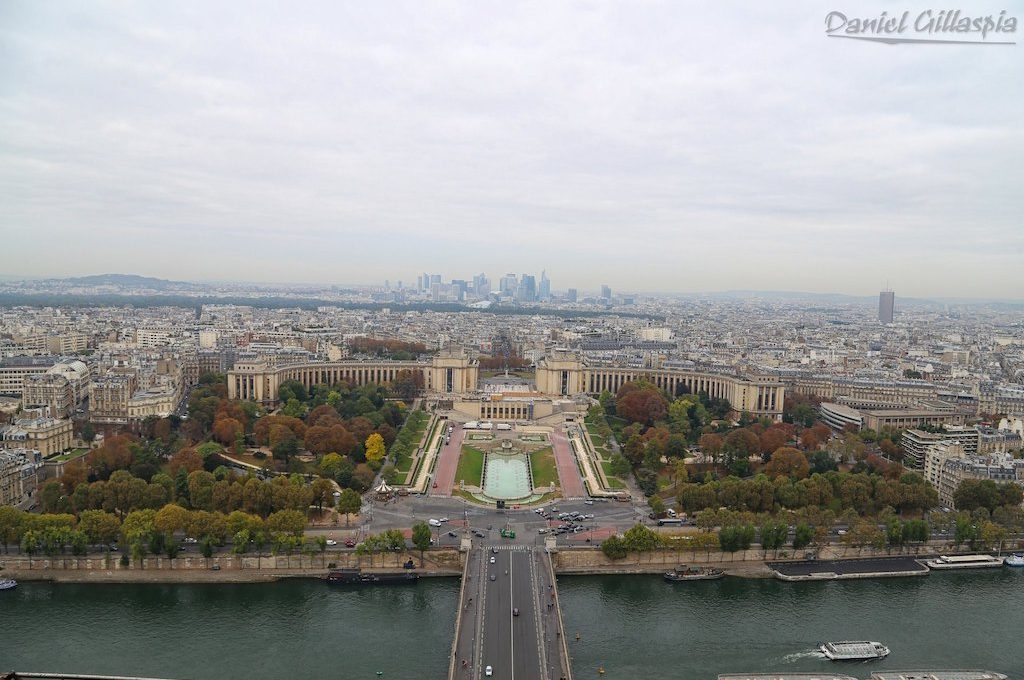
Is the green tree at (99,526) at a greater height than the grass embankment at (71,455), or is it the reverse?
the grass embankment at (71,455)

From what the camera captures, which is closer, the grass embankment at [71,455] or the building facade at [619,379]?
the grass embankment at [71,455]

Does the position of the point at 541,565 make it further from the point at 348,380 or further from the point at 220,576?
the point at 348,380

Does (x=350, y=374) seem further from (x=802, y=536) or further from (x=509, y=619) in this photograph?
(x=509, y=619)

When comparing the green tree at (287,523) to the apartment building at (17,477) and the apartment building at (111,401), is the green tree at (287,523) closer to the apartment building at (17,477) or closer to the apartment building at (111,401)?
the apartment building at (17,477)

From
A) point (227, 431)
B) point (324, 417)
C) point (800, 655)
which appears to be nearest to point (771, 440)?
point (800, 655)

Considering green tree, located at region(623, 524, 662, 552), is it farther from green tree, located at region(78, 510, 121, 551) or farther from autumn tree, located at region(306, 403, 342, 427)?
autumn tree, located at region(306, 403, 342, 427)

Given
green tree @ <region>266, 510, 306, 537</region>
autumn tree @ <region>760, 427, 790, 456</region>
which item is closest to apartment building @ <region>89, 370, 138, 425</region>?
green tree @ <region>266, 510, 306, 537</region>

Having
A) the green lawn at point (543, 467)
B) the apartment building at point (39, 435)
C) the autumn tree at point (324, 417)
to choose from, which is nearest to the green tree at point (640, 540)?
the green lawn at point (543, 467)
